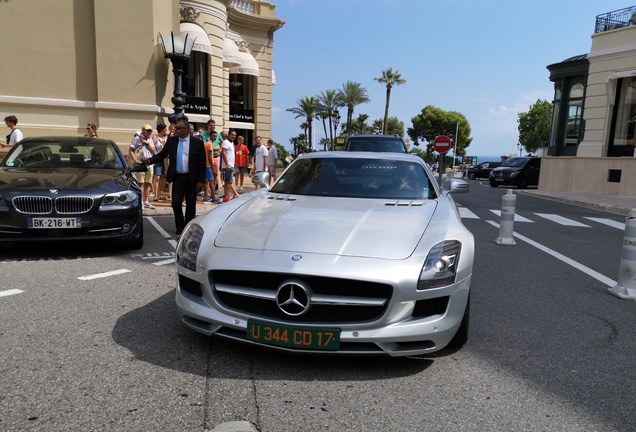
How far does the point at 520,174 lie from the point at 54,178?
23.6m

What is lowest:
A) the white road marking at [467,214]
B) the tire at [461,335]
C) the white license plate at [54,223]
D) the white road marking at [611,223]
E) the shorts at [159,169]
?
the white road marking at [611,223]

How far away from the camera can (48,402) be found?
2498mm

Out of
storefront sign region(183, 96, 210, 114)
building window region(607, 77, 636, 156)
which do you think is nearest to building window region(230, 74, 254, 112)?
storefront sign region(183, 96, 210, 114)

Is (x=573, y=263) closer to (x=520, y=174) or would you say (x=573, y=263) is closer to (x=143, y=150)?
(x=143, y=150)

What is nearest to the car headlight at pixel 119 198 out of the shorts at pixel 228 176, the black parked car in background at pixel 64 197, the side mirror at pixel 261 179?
the black parked car in background at pixel 64 197

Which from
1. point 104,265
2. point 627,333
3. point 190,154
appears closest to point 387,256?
point 627,333

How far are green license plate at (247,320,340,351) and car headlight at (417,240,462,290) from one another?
588 mm

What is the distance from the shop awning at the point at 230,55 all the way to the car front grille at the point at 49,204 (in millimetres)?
19368

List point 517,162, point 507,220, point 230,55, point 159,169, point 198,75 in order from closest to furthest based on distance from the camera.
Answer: point 507,220 < point 159,169 < point 198,75 < point 230,55 < point 517,162

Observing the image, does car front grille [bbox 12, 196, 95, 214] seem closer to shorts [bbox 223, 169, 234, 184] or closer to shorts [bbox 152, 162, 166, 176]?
shorts [bbox 152, 162, 166, 176]

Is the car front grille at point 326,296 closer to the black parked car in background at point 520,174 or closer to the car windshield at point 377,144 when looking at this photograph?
the car windshield at point 377,144

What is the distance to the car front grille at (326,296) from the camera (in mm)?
2783

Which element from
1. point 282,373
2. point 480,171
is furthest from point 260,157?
point 480,171

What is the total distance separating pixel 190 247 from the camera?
10.7 ft
